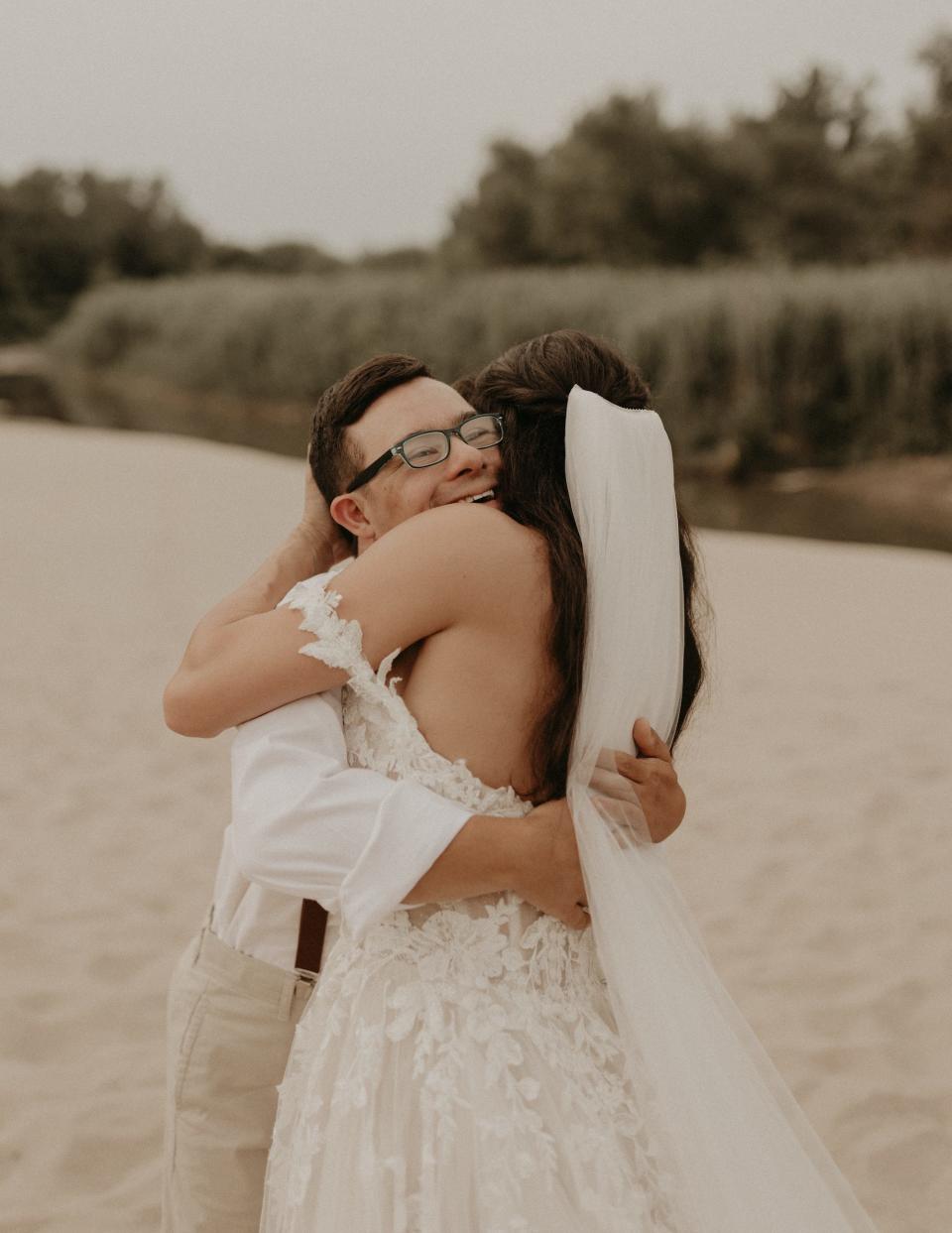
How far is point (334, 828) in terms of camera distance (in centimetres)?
153

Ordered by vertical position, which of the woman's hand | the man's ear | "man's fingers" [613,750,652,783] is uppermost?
the man's ear

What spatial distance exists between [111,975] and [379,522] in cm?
258

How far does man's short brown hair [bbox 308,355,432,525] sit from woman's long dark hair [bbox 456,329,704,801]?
5.0 inches

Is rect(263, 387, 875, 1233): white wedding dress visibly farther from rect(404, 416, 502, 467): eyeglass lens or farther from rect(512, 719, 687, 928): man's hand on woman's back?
rect(404, 416, 502, 467): eyeglass lens

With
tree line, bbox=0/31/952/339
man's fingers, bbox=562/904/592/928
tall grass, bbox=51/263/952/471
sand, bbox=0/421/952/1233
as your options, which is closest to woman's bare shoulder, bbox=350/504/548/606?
man's fingers, bbox=562/904/592/928

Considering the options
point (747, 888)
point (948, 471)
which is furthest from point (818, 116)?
point (747, 888)

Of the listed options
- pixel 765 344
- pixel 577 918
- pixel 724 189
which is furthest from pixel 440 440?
pixel 724 189

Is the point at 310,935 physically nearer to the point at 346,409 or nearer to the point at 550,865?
the point at 550,865

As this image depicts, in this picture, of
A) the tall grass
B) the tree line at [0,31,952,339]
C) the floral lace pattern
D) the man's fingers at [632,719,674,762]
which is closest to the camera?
the floral lace pattern

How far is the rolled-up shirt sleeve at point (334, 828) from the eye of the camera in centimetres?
152

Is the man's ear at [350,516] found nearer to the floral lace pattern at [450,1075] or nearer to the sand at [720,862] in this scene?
the floral lace pattern at [450,1075]

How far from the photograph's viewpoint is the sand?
3.13 metres

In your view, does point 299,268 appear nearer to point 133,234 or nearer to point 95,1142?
point 133,234

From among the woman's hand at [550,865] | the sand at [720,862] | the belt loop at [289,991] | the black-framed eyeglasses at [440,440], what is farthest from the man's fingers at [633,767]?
the sand at [720,862]
